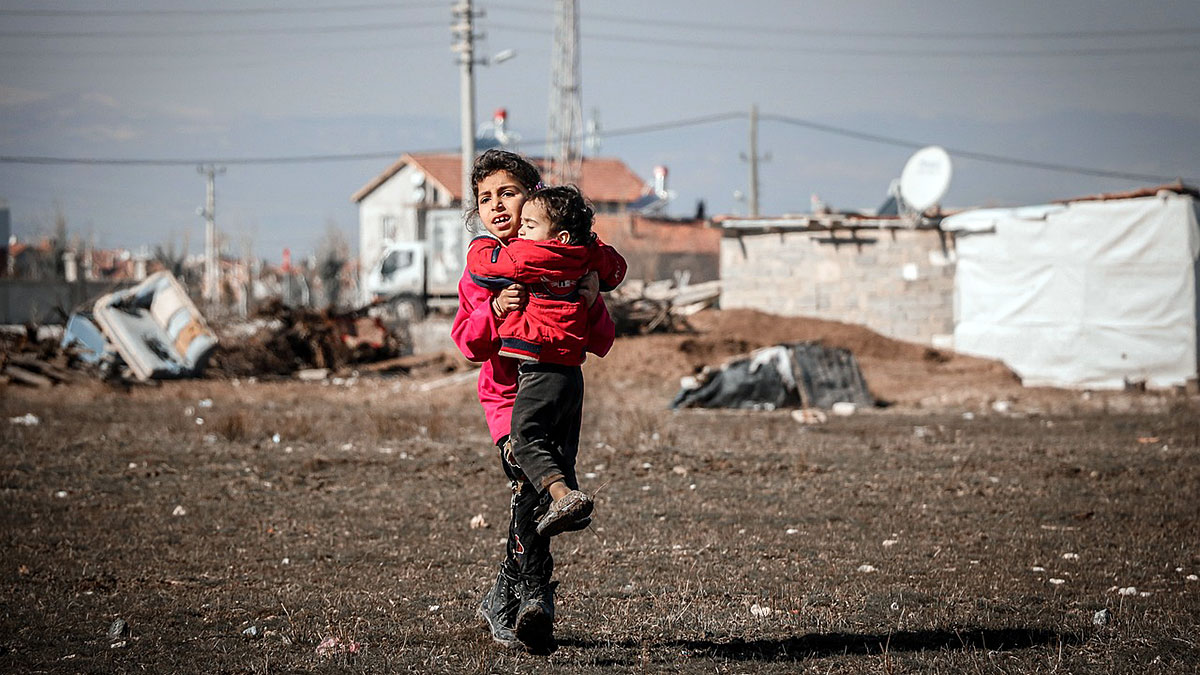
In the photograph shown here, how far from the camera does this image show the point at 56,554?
6.66m

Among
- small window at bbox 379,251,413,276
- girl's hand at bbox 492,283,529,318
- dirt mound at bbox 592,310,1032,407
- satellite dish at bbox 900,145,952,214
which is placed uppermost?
satellite dish at bbox 900,145,952,214

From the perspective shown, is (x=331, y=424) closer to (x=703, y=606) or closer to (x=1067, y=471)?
(x=1067, y=471)

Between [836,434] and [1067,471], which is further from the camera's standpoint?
[836,434]

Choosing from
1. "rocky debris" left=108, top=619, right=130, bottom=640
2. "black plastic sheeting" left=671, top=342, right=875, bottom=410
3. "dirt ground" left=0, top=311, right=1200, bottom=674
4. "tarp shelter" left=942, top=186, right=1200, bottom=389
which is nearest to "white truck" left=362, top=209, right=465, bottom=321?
"tarp shelter" left=942, top=186, right=1200, bottom=389

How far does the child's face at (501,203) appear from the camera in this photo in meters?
4.36

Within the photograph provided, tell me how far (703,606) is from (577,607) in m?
0.58

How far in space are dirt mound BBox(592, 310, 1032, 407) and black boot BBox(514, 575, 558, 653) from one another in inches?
537

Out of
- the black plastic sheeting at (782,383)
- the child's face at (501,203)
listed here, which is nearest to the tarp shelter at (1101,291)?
the black plastic sheeting at (782,383)

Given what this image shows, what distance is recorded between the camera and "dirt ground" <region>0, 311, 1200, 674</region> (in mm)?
4605

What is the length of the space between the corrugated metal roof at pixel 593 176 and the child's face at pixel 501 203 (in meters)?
56.9

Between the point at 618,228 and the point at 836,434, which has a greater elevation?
the point at 618,228

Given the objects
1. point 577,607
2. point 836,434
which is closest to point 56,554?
point 577,607

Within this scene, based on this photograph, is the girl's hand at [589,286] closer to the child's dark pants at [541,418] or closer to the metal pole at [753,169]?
the child's dark pants at [541,418]

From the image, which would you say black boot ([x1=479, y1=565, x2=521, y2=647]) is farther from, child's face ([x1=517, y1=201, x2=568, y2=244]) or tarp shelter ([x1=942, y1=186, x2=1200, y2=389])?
tarp shelter ([x1=942, y1=186, x2=1200, y2=389])
